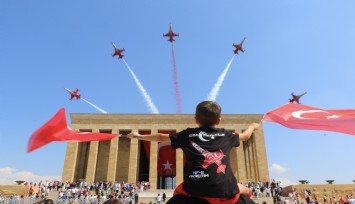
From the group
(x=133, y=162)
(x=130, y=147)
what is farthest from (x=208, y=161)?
(x=130, y=147)

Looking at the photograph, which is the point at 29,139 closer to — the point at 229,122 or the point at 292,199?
the point at 292,199

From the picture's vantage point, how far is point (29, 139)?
430cm

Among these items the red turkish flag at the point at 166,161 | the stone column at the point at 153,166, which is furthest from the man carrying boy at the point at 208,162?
the red turkish flag at the point at 166,161

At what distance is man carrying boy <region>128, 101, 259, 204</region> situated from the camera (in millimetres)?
2781

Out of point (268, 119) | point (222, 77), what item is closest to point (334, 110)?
point (268, 119)

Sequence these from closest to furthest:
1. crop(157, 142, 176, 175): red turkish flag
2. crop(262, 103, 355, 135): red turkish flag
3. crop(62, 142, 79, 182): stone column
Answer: crop(262, 103, 355, 135): red turkish flag < crop(62, 142, 79, 182): stone column < crop(157, 142, 176, 175): red turkish flag

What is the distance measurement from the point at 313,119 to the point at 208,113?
128 inches

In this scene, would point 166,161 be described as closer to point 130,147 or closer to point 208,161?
point 130,147

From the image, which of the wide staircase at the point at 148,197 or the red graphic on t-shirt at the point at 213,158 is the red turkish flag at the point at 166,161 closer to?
the wide staircase at the point at 148,197

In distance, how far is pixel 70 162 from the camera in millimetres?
41688

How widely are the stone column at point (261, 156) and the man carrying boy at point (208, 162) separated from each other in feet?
136

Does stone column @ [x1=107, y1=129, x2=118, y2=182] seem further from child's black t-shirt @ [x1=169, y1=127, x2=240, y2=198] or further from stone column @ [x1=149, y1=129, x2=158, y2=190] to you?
child's black t-shirt @ [x1=169, y1=127, x2=240, y2=198]

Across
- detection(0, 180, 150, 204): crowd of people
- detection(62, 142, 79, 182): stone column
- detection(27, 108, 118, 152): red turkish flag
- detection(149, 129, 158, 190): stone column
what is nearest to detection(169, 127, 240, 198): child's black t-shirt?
detection(27, 108, 118, 152): red turkish flag

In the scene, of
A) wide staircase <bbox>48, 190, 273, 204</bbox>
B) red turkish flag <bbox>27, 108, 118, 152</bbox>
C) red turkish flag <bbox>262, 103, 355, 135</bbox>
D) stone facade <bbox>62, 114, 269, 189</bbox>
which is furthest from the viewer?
stone facade <bbox>62, 114, 269, 189</bbox>
